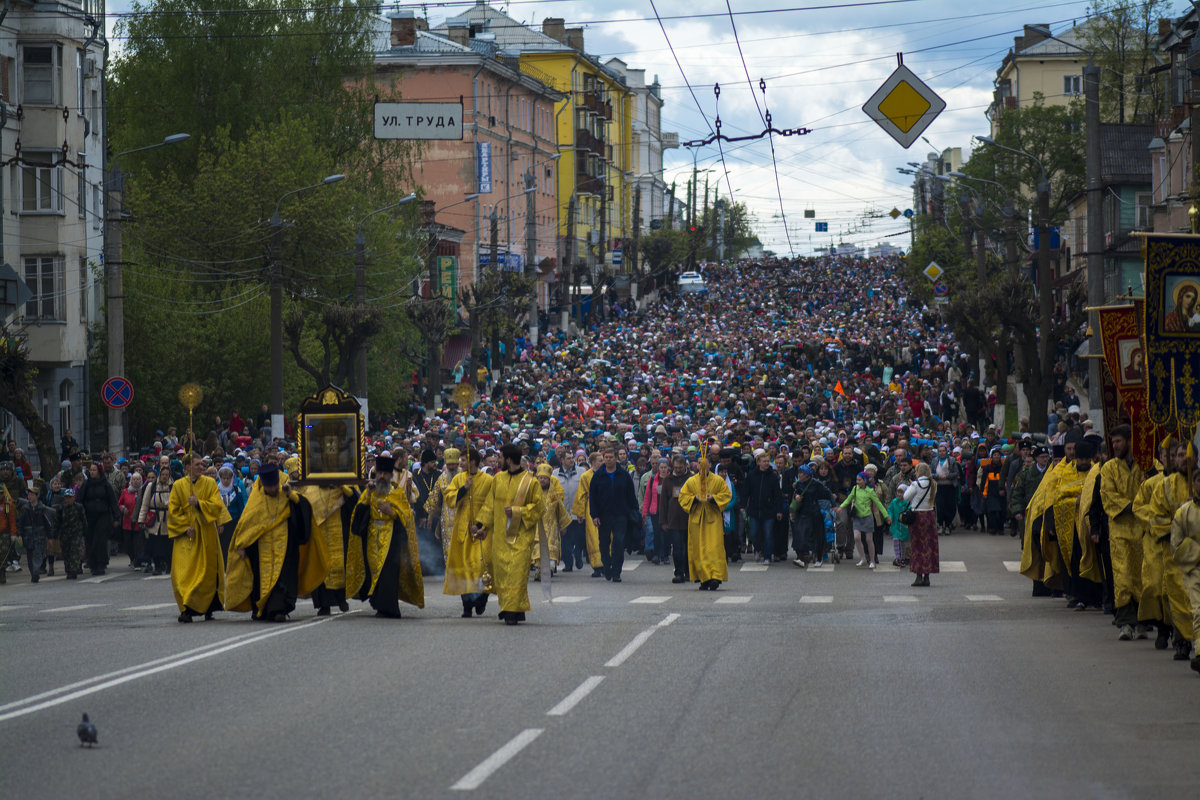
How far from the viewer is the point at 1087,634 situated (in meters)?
14.8

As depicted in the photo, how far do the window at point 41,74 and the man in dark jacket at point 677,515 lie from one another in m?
22.0

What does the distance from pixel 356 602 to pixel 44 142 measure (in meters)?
25.1

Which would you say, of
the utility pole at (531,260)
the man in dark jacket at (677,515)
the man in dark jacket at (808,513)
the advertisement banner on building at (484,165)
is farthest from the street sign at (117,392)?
the advertisement banner on building at (484,165)

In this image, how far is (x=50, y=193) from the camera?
1583 inches

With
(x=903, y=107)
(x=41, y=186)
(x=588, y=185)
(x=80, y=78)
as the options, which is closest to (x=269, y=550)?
(x=903, y=107)

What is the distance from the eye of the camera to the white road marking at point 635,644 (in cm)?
1245

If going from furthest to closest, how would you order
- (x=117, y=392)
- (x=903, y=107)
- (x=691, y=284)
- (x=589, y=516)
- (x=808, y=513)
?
(x=691, y=284)
(x=117, y=392)
(x=808, y=513)
(x=589, y=516)
(x=903, y=107)

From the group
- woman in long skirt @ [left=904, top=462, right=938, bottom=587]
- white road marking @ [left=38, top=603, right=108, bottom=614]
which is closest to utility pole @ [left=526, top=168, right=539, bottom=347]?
woman in long skirt @ [left=904, top=462, right=938, bottom=587]

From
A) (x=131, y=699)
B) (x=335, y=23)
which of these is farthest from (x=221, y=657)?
(x=335, y=23)

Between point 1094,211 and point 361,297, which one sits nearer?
point 1094,211

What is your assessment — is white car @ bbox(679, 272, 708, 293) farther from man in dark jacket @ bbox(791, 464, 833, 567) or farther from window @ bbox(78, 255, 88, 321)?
man in dark jacket @ bbox(791, 464, 833, 567)

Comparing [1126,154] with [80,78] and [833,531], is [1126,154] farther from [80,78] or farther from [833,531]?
[833,531]

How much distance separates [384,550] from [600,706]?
6.09 metres

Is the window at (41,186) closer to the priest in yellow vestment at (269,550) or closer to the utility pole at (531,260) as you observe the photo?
the utility pole at (531,260)
